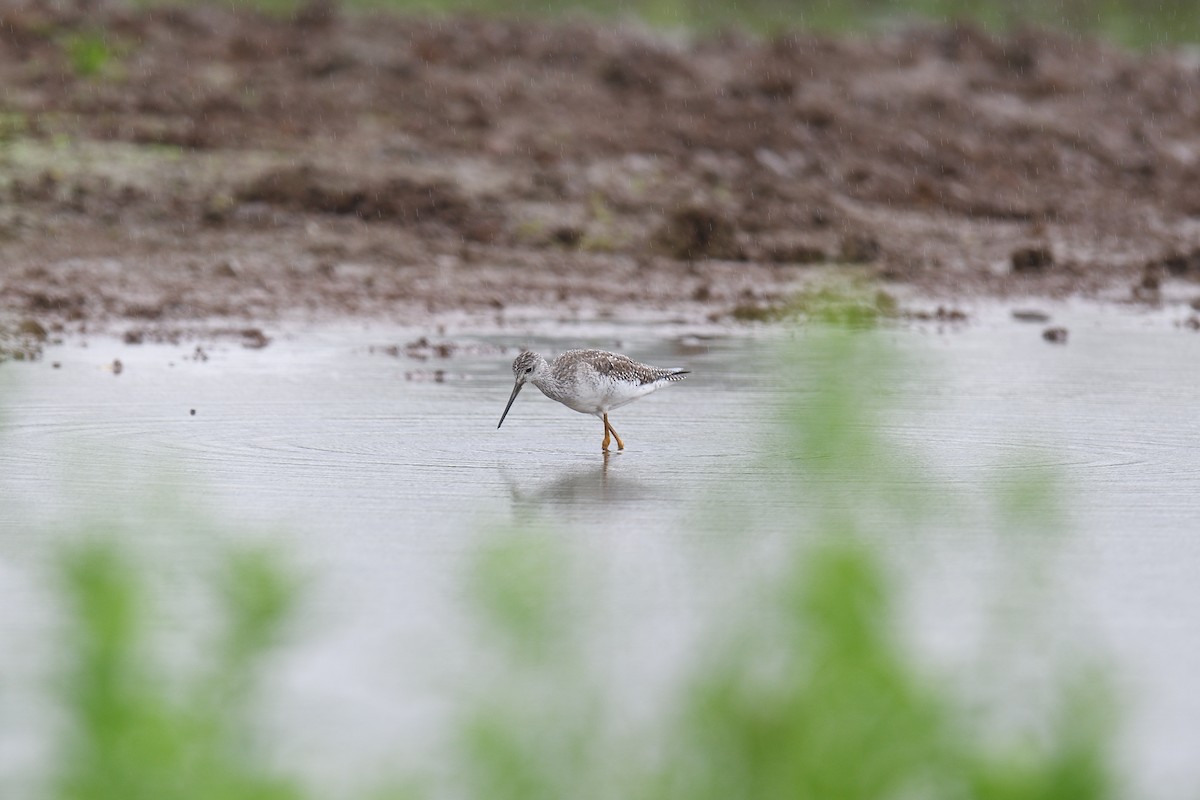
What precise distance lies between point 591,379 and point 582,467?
19.2 inches

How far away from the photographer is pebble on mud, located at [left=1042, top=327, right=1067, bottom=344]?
13.9m

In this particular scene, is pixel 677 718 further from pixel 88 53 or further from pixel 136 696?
pixel 88 53

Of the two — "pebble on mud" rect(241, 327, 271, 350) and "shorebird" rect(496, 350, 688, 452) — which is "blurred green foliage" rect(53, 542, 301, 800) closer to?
"shorebird" rect(496, 350, 688, 452)

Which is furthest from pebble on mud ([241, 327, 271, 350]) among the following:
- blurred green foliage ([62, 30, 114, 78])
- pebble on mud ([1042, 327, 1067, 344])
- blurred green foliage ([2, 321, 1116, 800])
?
blurred green foliage ([2, 321, 1116, 800])

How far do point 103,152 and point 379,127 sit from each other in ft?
10.4

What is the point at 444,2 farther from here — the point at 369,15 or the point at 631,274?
the point at 631,274

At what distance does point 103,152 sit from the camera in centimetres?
1842

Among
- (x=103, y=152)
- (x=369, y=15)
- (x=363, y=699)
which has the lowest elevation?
(x=363, y=699)

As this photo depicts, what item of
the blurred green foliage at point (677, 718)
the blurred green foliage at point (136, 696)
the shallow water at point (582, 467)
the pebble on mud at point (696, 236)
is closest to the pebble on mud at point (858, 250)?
the pebble on mud at point (696, 236)

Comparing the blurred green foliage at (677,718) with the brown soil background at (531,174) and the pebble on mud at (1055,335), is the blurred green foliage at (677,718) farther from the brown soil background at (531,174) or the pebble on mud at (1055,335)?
the pebble on mud at (1055,335)

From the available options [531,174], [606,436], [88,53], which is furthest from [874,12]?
[606,436]

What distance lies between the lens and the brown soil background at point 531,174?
52.7ft

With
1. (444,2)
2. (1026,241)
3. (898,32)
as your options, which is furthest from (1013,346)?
(444,2)

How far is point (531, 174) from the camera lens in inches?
742
